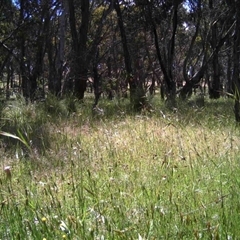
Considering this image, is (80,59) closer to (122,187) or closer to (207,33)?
(207,33)

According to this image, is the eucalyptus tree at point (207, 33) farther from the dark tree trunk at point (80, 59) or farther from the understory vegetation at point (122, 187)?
the understory vegetation at point (122, 187)

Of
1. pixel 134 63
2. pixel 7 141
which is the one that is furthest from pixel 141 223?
pixel 134 63

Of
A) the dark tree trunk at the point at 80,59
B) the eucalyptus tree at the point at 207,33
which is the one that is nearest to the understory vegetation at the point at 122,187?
the dark tree trunk at the point at 80,59

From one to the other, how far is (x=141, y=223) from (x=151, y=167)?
124 cm

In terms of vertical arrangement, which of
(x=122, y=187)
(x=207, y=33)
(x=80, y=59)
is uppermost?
(x=207, y=33)

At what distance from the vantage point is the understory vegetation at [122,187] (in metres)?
1.93

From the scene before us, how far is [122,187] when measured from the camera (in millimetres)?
2727

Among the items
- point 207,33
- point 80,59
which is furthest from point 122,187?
point 207,33

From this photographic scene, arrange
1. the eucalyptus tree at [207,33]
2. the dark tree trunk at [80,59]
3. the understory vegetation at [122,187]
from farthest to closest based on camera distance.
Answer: the eucalyptus tree at [207,33]
the dark tree trunk at [80,59]
the understory vegetation at [122,187]

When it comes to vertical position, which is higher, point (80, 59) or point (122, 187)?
point (80, 59)

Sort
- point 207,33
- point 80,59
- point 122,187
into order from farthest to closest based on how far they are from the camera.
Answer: point 207,33
point 80,59
point 122,187

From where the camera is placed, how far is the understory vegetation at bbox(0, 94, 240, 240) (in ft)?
6.32

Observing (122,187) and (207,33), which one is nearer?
(122,187)

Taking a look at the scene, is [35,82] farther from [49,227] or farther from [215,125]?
[49,227]
